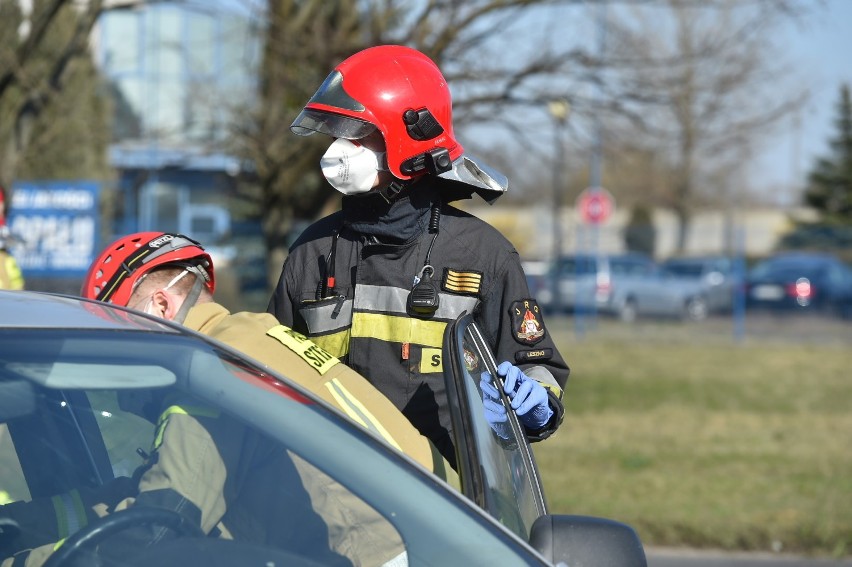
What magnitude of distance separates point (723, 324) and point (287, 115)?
39.0ft

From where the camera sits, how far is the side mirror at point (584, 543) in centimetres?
182

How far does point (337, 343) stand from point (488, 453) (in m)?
0.82

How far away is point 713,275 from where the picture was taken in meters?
21.3

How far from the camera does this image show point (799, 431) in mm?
9633

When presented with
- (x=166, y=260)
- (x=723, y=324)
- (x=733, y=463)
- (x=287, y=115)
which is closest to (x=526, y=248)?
(x=723, y=324)

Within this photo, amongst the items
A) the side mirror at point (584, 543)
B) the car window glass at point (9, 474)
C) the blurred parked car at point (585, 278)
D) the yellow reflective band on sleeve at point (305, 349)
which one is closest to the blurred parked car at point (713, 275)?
the blurred parked car at point (585, 278)

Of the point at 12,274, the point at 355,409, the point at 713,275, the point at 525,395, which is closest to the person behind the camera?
the point at 355,409

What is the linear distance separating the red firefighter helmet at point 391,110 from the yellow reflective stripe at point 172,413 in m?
1.00

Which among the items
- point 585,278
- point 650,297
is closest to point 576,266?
point 585,278

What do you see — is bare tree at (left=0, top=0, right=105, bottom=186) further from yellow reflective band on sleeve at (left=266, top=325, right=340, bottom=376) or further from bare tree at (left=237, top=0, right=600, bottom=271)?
yellow reflective band on sleeve at (left=266, top=325, right=340, bottom=376)

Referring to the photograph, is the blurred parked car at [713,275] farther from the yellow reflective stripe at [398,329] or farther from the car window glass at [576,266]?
the yellow reflective stripe at [398,329]

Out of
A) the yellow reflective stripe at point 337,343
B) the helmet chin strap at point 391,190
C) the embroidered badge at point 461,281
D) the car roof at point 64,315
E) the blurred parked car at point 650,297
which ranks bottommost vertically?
the blurred parked car at point 650,297

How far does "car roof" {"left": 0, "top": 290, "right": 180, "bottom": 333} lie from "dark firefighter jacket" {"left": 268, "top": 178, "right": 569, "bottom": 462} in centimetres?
71

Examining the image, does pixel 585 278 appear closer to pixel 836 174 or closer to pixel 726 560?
pixel 726 560
